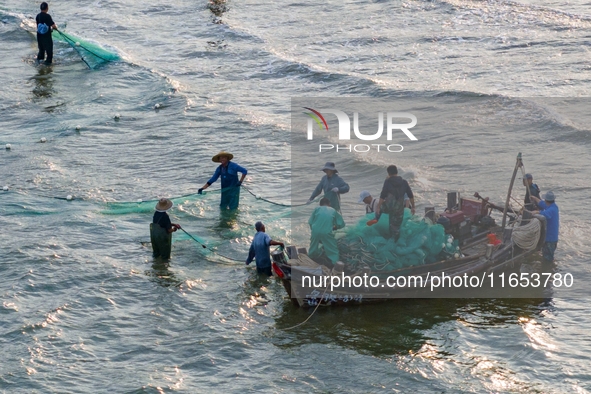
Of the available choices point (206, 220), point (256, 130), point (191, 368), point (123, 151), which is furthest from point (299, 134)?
point (191, 368)

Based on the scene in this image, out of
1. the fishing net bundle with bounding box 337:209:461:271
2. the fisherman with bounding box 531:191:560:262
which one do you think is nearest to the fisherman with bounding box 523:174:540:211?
the fisherman with bounding box 531:191:560:262

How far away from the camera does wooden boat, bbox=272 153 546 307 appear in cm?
Result: 1172

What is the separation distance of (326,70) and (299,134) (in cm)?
493

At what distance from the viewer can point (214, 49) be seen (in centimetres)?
2766

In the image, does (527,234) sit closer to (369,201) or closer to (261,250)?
(369,201)

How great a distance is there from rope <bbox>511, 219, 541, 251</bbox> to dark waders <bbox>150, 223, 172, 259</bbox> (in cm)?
520

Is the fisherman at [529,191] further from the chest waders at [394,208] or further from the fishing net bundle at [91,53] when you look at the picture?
the fishing net bundle at [91,53]

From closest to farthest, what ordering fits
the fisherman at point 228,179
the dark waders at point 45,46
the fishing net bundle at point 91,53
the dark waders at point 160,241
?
the dark waders at point 160,241 → the fisherman at point 228,179 → the dark waders at point 45,46 → the fishing net bundle at point 91,53

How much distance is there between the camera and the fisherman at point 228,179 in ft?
47.9

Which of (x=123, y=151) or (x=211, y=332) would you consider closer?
(x=211, y=332)

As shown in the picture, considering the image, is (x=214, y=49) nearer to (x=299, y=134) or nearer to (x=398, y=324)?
(x=299, y=134)

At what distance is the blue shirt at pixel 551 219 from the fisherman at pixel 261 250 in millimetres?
3991

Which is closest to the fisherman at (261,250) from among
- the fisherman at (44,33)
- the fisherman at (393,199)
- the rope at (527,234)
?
the fisherman at (393,199)

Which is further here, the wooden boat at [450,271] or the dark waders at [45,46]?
the dark waders at [45,46]
